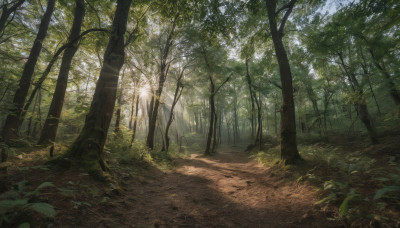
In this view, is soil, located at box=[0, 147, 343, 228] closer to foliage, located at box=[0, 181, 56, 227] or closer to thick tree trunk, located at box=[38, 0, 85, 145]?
foliage, located at box=[0, 181, 56, 227]

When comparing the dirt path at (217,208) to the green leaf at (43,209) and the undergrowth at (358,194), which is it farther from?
the green leaf at (43,209)

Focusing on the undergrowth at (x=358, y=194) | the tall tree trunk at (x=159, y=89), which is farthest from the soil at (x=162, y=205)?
the tall tree trunk at (x=159, y=89)

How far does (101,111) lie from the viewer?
4.43 metres

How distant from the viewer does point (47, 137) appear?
21.7 ft

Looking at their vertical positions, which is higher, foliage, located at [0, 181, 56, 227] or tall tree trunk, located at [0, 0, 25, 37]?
tall tree trunk, located at [0, 0, 25, 37]

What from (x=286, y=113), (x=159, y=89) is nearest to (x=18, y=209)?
(x=286, y=113)

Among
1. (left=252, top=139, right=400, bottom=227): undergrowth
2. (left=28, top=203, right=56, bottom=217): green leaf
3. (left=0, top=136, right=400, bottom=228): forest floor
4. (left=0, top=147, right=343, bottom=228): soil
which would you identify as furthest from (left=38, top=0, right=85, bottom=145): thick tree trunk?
(left=252, top=139, right=400, bottom=227): undergrowth

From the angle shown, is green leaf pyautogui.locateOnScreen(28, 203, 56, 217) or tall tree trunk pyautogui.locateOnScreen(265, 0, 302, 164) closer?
green leaf pyautogui.locateOnScreen(28, 203, 56, 217)

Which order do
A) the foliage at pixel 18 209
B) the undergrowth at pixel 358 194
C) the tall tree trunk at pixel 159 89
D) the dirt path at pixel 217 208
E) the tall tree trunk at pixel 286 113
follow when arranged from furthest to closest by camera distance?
the tall tree trunk at pixel 159 89 → the tall tree trunk at pixel 286 113 → the dirt path at pixel 217 208 → the undergrowth at pixel 358 194 → the foliage at pixel 18 209

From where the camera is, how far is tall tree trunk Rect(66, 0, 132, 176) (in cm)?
397

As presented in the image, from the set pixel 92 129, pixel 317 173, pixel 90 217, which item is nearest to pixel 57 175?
pixel 92 129

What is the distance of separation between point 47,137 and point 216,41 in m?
8.61

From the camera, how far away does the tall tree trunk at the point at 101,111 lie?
13.0ft

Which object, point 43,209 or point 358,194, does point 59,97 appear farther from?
point 358,194
